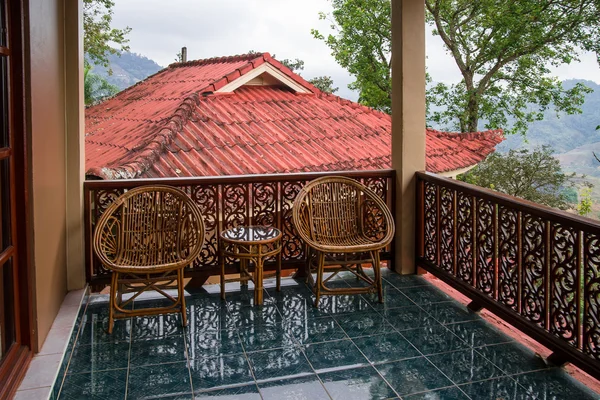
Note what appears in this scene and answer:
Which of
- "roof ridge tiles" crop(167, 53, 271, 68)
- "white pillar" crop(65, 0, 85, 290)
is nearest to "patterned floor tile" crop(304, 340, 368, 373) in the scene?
"white pillar" crop(65, 0, 85, 290)

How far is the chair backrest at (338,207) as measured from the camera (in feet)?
13.1

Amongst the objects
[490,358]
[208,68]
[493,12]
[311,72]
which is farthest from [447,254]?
[311,72]

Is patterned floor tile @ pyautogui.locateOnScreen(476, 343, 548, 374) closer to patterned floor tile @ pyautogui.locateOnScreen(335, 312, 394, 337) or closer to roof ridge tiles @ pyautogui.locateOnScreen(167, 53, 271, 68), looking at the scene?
patterned floor tile @ pyautogui.locateOnScreen(335, 312, 394, 337)

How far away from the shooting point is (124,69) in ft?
46.4

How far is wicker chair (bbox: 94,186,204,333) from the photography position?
345cm

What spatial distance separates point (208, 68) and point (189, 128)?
2.59m

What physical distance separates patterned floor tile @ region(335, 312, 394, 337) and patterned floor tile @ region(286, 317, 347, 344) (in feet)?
0.17

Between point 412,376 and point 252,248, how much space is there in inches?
61.3

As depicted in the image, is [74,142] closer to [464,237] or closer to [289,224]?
[289,224]

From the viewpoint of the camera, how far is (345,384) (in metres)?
2.64

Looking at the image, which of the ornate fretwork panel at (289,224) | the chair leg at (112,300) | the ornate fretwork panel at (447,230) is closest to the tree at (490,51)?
the ornate fretwork panel at (447,230)

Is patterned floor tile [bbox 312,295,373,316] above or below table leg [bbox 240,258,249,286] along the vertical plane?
below

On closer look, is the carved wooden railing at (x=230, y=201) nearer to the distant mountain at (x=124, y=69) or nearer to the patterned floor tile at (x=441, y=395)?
the patterned floor tile at (x=441, y=395)

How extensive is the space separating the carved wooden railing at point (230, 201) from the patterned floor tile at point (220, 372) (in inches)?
47.8
